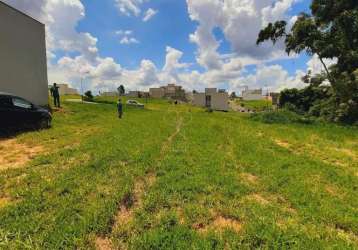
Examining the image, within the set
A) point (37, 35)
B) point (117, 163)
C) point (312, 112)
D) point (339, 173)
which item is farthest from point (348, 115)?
point (37, 35)

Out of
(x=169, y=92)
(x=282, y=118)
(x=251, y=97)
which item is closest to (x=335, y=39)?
(x=282, y=118)

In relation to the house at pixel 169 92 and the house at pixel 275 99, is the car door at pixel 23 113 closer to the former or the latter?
the house at pixel 275 99

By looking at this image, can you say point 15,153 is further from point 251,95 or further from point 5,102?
point 251,95

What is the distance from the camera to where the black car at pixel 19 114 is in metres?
11.1

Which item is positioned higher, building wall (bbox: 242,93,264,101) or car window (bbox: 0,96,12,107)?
building wall (bbox: 242,93,264,101)

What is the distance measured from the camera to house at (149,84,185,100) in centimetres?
12938

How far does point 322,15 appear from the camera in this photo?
70.3 ft

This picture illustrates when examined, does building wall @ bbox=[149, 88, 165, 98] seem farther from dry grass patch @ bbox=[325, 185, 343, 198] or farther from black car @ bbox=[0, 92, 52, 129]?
dry grass patch @ bbox=[325, 185, 343, 198]

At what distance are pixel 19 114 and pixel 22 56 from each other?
717cm

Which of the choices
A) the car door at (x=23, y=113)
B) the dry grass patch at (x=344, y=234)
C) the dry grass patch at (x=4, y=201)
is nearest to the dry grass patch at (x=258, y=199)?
the dry grass patch at (x=344, y=234)

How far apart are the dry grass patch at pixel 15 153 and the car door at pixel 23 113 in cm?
182

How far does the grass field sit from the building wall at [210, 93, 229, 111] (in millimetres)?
83698

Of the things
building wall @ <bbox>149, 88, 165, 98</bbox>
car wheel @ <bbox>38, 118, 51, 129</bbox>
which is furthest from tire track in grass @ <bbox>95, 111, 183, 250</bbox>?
building wall @ <bbox>149, 88, 165, 98</bbox>

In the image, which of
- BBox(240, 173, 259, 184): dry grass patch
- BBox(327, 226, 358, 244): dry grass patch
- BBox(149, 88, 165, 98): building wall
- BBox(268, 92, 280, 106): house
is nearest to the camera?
BBox(327, 226, 358, 244): dry grass patch
